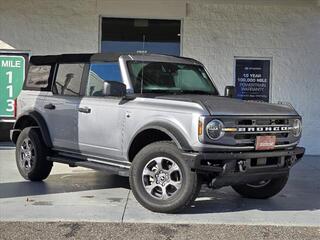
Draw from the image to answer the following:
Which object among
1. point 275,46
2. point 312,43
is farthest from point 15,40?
point 312,43

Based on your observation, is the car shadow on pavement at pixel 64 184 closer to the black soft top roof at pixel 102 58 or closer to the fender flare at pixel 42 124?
the fender flare at pixel 42 124

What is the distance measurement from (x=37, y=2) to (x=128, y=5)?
2.00m

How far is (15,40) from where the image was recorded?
488 inches

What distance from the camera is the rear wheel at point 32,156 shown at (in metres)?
8.35

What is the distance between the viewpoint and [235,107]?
259 inches

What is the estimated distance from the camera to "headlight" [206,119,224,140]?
6.20 meters

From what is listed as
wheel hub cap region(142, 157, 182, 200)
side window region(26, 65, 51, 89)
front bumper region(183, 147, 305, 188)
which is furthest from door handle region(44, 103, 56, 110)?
front bumper region(183, 147, 305, 188)

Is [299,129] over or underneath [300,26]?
underneath

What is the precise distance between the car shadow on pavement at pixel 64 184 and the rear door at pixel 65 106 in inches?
23.9

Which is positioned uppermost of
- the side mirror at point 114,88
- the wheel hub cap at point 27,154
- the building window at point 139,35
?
the building window at point 139,35

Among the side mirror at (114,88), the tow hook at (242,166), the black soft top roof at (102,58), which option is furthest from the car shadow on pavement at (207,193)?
the black soft top roof at (102,58)

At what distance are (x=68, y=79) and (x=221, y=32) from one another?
5305 millimetres

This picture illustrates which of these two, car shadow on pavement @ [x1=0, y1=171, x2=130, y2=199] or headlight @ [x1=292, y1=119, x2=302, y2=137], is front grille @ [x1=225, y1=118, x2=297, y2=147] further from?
car shadow on pavement @ [x1=0, y1=171, x2=130, y2=199]

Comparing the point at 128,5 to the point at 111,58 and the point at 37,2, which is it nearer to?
the point at 37,2
